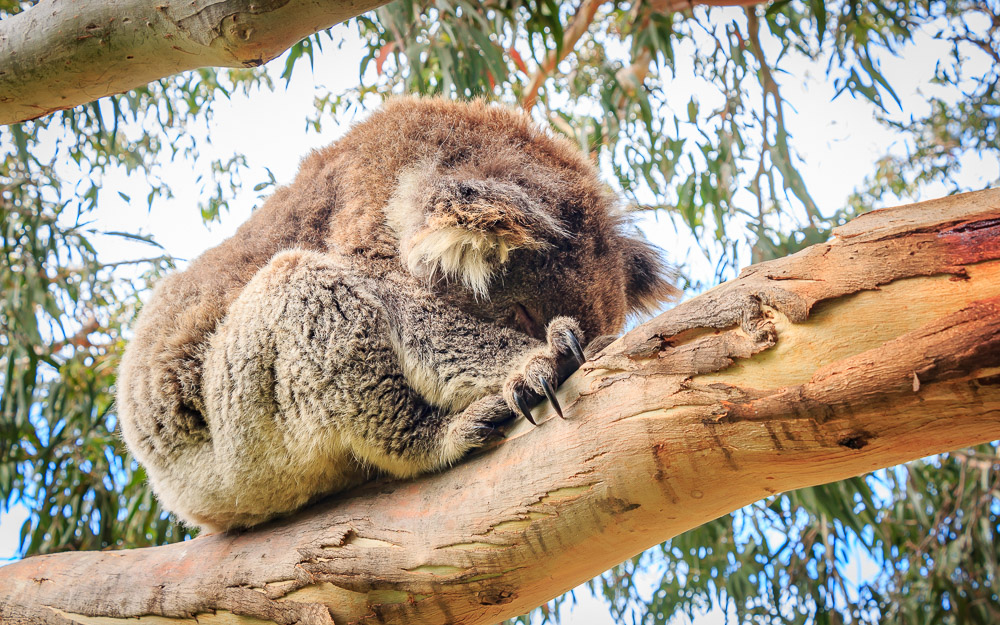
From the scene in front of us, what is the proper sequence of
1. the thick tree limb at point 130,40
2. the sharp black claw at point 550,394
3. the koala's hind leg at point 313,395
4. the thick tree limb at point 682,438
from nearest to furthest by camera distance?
the thick tree limb at point 682,438
the sharp black claw at point 550,394
the thick tree limb at point 130,40
the koala's hind leg at point 313,395

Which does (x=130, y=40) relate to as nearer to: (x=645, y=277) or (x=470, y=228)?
(x=470, y=228)

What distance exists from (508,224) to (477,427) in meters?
0.46

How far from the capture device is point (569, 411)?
4.30 ft

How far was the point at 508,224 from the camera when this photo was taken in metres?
1.57

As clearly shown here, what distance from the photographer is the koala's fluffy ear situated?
215 centimetres

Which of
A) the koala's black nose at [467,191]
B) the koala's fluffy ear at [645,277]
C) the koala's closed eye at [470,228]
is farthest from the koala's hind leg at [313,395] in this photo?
the koala's fluffy ear at [645,277]

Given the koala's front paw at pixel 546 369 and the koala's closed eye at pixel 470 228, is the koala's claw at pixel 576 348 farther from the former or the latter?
the koala's closed eye at pixel 470 228

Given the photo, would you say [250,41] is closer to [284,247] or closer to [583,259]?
[284,247]

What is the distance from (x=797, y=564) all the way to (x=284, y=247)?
3075mm

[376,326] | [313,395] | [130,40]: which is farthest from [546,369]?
[130,40]

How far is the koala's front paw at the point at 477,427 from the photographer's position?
4.75ft

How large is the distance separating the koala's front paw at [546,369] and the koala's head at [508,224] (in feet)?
0.89

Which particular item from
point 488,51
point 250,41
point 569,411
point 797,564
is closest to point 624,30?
point 488,51

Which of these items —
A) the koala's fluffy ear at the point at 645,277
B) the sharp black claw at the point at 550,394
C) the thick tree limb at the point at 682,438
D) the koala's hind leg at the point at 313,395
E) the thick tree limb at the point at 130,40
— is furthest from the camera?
the koala's fluffy ear at the point at 645,277
